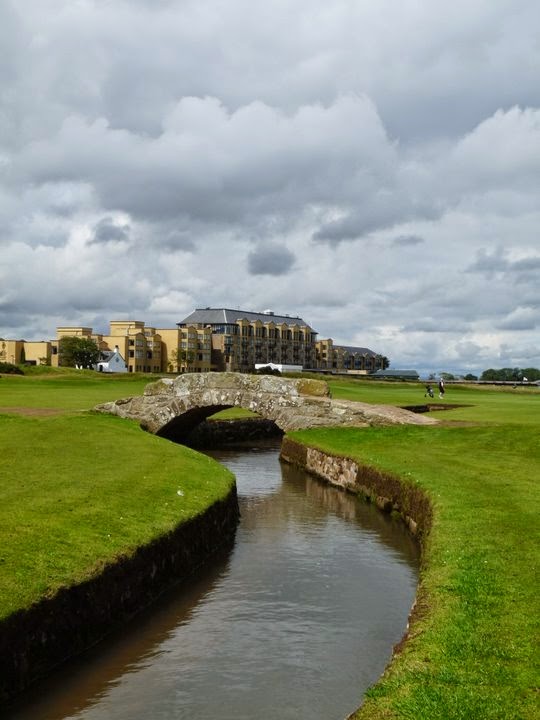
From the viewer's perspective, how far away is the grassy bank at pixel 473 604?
832cm

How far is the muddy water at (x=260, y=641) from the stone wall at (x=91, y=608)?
32 centimetres

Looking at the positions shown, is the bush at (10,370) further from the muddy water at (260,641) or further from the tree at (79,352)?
the muddy water at (260,641)

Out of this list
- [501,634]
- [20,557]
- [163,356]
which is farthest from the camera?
[163,356]

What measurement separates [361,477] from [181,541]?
13.4 metres

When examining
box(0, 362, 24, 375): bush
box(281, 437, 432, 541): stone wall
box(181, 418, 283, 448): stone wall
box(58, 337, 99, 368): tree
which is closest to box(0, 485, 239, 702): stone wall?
box(281, 437, 432, 541): stone wall

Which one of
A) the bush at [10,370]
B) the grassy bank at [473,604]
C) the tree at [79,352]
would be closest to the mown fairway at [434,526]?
the grassy bank at [473,604]

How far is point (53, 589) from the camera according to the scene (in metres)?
11.8

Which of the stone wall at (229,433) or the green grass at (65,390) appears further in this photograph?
the stone wall at (229,433)

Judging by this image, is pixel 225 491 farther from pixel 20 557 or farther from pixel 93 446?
pixel 20 557

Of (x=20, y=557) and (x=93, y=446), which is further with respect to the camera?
(x=93, y=446)

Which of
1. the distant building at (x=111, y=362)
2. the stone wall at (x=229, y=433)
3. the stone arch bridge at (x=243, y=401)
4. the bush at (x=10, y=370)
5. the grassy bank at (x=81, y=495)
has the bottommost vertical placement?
the stone wall at (x=229, y=433)

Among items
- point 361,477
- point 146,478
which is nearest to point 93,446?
point 146,478

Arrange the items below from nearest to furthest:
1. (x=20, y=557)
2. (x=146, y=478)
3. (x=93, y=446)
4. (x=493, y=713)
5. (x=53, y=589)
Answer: (x=493, y=713), (x=53, y=589), (x=20, y=557), (x=146, y=478), (x=93, y=446)

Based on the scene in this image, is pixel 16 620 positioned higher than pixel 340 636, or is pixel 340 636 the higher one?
pixel 16 620
